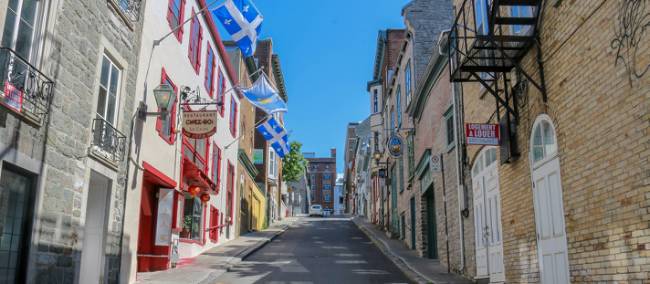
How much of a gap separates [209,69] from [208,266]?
316 inches

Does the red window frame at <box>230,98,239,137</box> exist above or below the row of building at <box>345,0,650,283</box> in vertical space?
above

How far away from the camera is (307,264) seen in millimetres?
18250

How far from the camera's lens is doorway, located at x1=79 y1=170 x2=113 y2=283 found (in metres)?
11.8

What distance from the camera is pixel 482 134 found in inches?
440

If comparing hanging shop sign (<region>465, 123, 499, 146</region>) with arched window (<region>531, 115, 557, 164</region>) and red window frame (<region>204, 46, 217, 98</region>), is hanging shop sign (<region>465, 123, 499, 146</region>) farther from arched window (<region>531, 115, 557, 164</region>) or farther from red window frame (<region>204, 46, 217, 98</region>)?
red window frame (<region>204, 46, 217, 98</region>)

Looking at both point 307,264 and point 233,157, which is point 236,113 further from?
point 307,264

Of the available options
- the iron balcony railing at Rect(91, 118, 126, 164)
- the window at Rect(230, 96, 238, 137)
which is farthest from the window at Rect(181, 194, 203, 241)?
the iron balcony railing at Rect(91, 118, 126, 164)

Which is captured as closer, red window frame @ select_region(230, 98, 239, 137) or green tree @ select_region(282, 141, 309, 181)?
red window frame @ select_region(230, 98, 239, 137)

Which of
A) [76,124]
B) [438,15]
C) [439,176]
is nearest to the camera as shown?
[76,124]

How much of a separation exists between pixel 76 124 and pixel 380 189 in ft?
92.5

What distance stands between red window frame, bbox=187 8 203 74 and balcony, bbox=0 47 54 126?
940 centimetres

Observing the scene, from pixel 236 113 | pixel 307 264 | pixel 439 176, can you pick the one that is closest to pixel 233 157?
pixel 236 113

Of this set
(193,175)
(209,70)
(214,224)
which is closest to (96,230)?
(193,175)

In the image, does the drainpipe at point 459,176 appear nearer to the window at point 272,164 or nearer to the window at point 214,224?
the window at point 214,224
